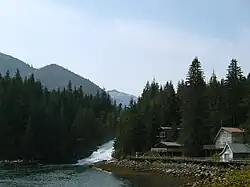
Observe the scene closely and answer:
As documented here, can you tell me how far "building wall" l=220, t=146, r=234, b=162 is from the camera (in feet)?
227

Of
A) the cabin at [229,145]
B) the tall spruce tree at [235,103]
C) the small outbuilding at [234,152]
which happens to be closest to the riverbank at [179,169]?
the small outbuilding at [234,152]

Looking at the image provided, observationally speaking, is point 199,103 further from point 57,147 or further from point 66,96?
point 66,96

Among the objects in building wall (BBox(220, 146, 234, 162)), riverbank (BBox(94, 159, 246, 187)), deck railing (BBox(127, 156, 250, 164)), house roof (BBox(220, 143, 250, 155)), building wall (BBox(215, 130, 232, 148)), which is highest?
building wall (BBox(215, 130, 232, 148))

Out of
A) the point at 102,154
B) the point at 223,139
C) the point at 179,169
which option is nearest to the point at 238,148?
the point at 223,139

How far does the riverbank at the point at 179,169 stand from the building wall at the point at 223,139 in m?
8.50

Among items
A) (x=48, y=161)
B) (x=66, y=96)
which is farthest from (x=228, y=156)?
(x=66, y=96)

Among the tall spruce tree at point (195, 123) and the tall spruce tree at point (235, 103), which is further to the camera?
the tall spruce tree at point (235, 103)

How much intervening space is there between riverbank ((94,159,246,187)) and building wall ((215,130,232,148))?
8.50 m

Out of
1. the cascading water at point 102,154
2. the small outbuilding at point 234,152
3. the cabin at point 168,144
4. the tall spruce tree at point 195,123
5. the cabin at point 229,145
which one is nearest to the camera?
the small outbuilding at point 234,152

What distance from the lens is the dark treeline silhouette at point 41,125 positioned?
11069cm

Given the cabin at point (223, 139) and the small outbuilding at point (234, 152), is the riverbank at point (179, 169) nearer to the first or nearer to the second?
the small outbuilding at point (234, 152)

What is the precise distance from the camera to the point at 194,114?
249ft

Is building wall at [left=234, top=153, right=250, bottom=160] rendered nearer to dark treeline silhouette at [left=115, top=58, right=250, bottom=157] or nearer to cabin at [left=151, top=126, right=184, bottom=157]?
dark treeline silhouette at [left=115, top=58, right=250, bottom=157]

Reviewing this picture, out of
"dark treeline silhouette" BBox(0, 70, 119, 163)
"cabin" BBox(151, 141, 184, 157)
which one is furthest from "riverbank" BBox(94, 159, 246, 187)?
"dark treeline silhouette" BBox(0, 70, 119, 163)
